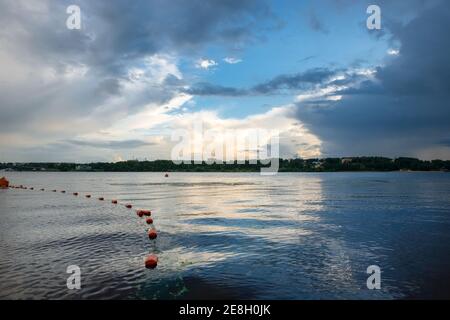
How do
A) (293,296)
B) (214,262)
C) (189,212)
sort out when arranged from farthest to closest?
(189,212), (214,262), (293,296)

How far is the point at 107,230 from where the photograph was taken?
26812 mm

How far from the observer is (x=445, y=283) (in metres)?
14.4

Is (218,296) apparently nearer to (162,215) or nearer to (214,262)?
(214,262)

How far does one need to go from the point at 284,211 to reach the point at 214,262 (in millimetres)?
22046

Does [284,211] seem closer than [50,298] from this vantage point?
No

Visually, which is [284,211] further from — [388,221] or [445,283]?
[445,283]

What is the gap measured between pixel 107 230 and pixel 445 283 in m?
21.2

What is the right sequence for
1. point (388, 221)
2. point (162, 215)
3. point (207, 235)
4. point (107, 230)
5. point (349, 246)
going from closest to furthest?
point (349, 246), point (207, 235), point (107, 230), point (388, 221), point (162, 215)

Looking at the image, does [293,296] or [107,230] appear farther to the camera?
[107,230]
